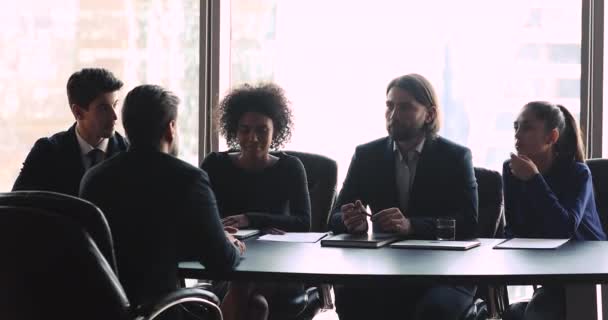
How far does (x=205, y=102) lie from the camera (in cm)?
491

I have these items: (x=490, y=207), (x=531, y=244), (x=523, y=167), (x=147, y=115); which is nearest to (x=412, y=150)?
(x=490, y=207)

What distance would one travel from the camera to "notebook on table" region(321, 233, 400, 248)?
289cm

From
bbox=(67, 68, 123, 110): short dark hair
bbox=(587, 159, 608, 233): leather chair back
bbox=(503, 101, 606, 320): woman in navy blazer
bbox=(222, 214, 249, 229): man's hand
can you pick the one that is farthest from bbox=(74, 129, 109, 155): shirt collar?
bbox=(587, 159, 608, 233): leather chair back

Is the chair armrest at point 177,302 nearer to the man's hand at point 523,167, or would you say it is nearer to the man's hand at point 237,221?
the man's hand at point 237,221

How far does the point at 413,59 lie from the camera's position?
4.55 meters

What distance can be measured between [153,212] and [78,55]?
3.02 meters

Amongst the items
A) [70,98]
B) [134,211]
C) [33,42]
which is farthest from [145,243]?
[33,42]

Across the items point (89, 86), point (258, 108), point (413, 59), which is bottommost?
point (258, 108)

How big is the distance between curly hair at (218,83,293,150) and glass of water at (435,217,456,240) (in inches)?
43.4

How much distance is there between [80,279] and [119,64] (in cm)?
332

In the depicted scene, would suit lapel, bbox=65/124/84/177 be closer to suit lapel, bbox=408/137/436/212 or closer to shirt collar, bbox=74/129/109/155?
shirt collar, bbox=74/129/109/155

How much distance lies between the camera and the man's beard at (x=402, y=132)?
3.44 meters

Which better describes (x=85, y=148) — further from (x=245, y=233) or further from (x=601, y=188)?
(x=601, y=188)

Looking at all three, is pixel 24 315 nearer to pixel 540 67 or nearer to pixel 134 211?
pixel 134 211
